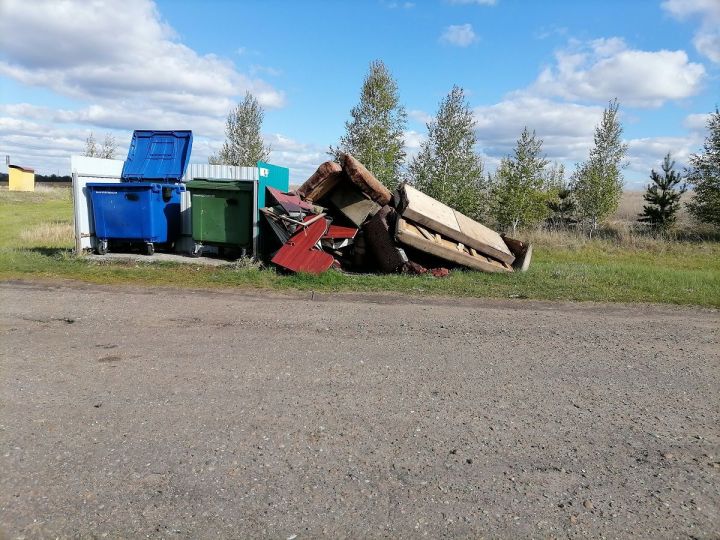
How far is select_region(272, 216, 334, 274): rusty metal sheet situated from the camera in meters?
9.90

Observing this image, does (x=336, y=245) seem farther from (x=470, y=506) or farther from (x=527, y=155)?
(x=527, y=155)

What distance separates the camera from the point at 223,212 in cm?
1095

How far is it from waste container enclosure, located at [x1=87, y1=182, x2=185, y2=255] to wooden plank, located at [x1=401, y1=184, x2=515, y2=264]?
517 cm

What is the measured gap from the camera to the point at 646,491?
3.14 meters

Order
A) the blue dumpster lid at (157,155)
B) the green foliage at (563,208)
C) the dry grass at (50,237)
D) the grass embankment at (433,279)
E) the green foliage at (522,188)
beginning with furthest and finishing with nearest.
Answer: the green foliage at (563,208) < the green foliage at (522,188) < the dry grass at (50,237) < the blue dumpster lid at (157,155) < the grass embankment at (433,279)

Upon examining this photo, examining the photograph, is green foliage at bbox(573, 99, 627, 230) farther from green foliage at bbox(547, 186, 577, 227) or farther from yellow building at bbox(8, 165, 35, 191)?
yellow building at bbox(8, 165, 35, 191)

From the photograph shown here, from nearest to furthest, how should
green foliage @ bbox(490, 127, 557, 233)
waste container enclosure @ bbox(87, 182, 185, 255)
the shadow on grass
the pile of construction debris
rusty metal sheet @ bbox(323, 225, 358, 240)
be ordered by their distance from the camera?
1. the pile of construction debris
2. rusty metal sheet @ bbox(323, 225, 358, 240)
3. waste container enclosure @ bbox(87, 182, 185, 255)
4. the shadow on grass
5. green foliage @ bbox(490, 127, 557, 233)

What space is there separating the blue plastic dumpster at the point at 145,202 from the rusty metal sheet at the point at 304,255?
124 inches

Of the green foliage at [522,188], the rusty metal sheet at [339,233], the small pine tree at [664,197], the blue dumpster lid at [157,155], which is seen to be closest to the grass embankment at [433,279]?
the rusty metal sheet at [339,233]

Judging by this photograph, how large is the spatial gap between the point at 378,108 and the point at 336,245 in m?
12.6

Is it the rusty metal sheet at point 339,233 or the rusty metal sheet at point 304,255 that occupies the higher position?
the rusty metal sheet at point 339,233

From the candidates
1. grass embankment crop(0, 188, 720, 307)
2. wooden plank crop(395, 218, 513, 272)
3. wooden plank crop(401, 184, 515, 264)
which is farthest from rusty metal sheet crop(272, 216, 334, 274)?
wooden plank crop(401, 184, 515, 264)

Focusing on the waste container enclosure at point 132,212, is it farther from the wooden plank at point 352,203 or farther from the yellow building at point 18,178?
the yellow building at point 18,178

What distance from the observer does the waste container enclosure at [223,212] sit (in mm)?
10812
